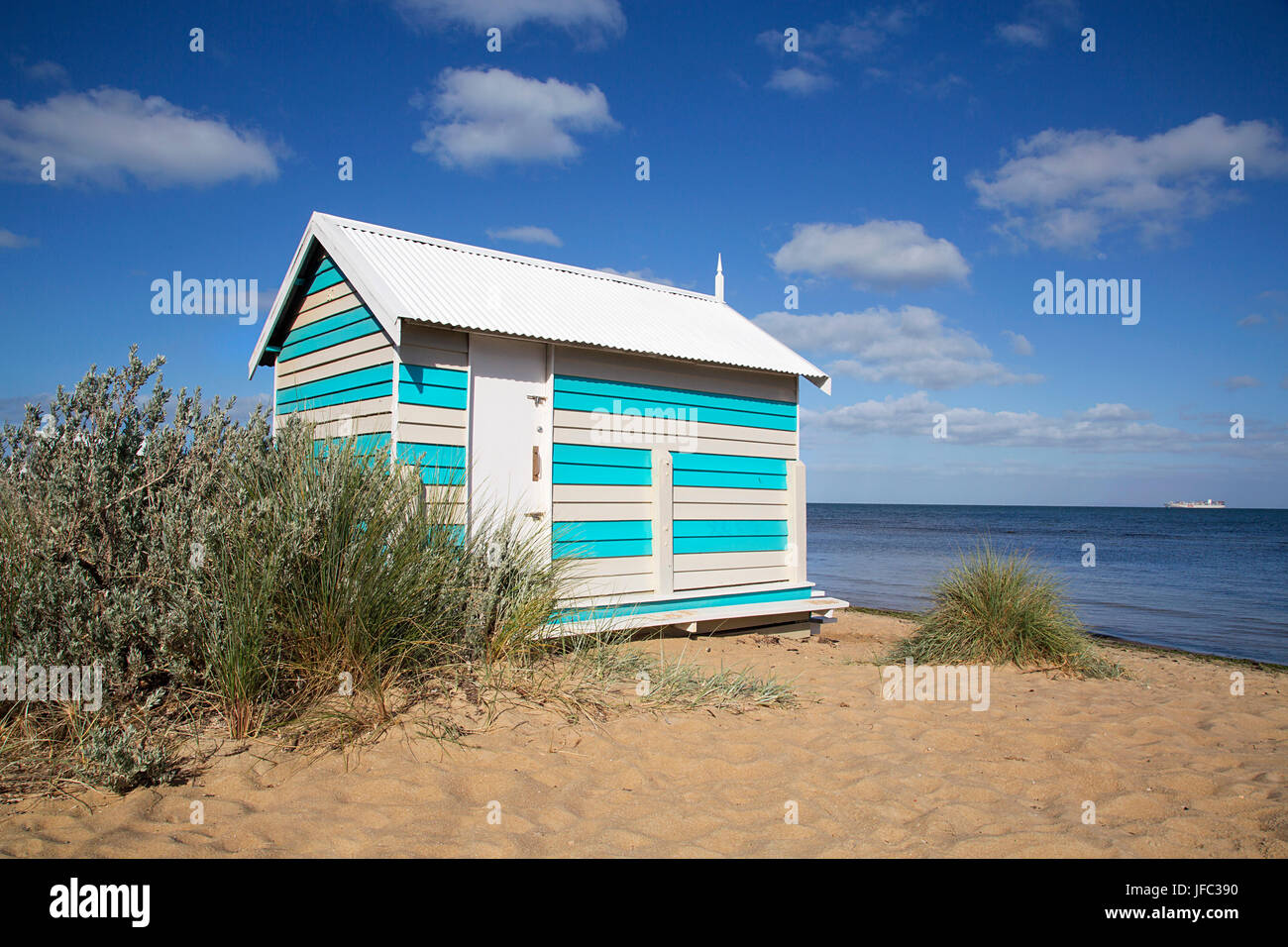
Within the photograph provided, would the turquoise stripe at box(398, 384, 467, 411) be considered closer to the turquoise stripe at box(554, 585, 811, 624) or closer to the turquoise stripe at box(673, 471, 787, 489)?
the turquoise stripe at box(554, 585, 811, 624)

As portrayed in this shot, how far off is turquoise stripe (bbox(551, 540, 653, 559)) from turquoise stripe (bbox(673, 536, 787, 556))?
45 centimetres

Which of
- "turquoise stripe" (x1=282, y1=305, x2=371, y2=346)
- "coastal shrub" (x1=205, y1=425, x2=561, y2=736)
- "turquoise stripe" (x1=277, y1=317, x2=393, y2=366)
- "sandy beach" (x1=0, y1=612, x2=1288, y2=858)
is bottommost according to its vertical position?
"sandy beach" (x1=0, y1=612, x2=1288, y2=858)

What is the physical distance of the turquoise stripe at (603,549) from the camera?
7879mm

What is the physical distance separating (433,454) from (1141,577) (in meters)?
23.5

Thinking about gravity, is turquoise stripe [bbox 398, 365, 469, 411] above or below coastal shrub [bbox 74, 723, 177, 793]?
above

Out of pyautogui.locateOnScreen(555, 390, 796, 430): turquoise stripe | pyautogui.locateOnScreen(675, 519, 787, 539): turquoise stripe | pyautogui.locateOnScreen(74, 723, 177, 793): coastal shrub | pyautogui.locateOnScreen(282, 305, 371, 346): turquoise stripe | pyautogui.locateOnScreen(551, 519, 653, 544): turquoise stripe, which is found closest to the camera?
pyautogui.locateOnScreen(74, 723, 177, 793): coastal shrub

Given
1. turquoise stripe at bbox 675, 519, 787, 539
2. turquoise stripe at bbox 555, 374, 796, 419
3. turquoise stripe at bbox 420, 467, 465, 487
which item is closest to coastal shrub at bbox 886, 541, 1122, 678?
turquoise stripe at bbox 675, 519, 787, 539

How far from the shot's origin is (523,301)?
328 inches

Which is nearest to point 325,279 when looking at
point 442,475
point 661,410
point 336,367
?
point 336,367

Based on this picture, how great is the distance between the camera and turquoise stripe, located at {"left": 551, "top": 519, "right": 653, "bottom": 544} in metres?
7.88

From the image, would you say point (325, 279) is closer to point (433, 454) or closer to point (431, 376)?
point (431, 376)

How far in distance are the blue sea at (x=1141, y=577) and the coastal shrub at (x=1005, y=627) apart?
1.37 feet
